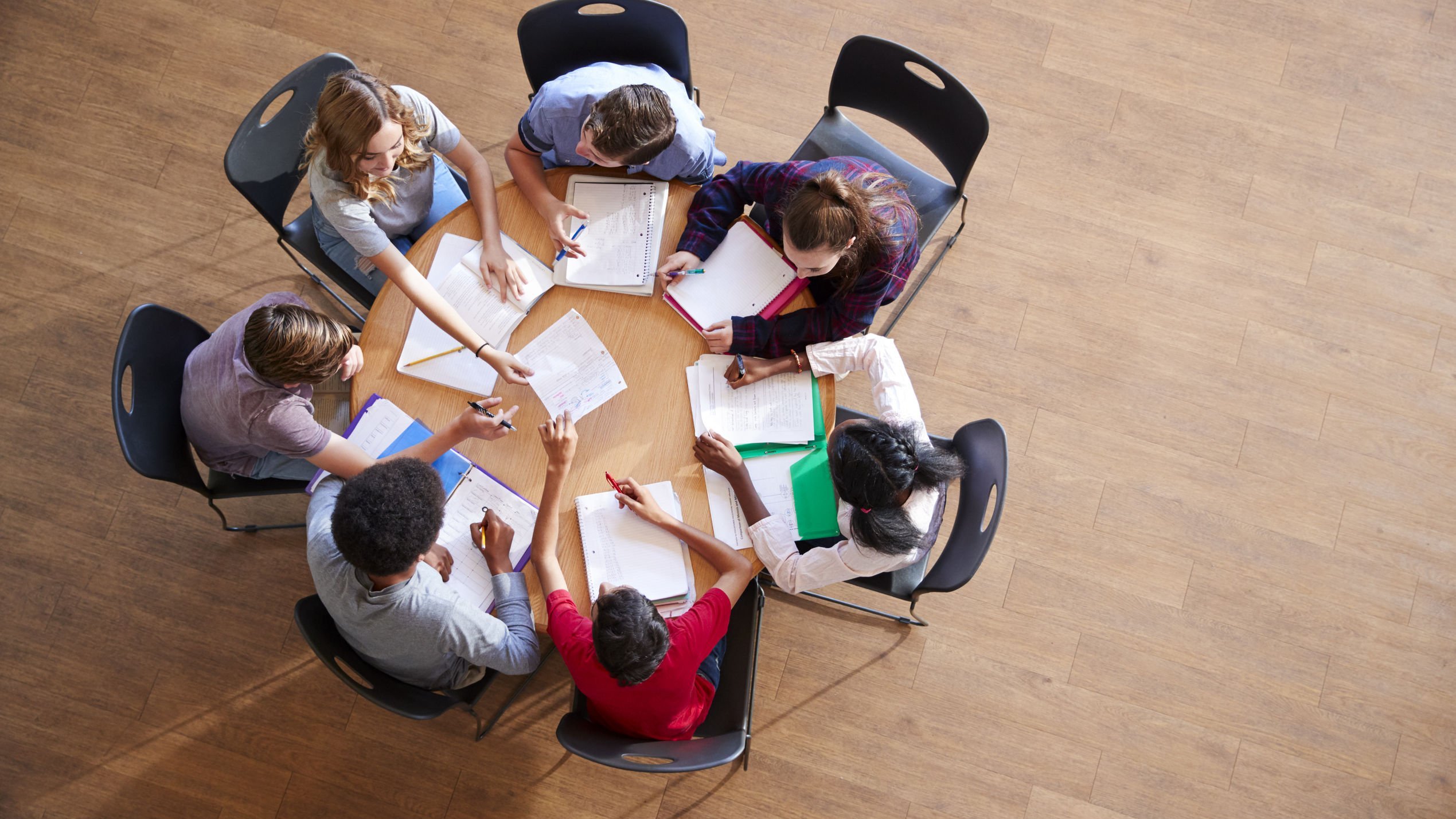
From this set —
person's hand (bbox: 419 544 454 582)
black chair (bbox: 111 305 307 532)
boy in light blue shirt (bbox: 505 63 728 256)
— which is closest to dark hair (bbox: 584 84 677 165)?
boy in light blue shirt (bbox: 505 63 728 256)

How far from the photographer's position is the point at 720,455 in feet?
6.45

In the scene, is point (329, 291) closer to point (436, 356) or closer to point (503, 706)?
point (436, 356)

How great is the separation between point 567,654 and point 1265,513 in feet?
7.65

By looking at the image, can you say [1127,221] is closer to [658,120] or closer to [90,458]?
[658,120]

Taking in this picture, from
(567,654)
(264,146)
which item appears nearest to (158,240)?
(264,146)

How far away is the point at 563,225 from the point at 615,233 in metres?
0.13

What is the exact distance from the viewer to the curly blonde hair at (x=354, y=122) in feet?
6.28

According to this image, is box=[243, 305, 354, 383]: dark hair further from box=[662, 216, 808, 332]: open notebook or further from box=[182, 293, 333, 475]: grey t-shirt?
box=[662, 216, 808, 332]: open notebook

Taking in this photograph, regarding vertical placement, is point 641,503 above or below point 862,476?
below

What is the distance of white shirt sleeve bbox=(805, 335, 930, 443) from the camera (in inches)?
81.8

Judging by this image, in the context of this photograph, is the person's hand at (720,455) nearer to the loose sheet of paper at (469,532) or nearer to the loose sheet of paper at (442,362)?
the loose sheet of paper at (469,532)

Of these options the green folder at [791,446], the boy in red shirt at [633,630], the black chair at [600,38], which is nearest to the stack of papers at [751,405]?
the green folder at [791,446]

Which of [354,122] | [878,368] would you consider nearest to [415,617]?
[354,122]

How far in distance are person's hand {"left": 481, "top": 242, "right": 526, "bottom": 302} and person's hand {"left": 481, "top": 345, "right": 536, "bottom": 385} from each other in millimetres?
161
